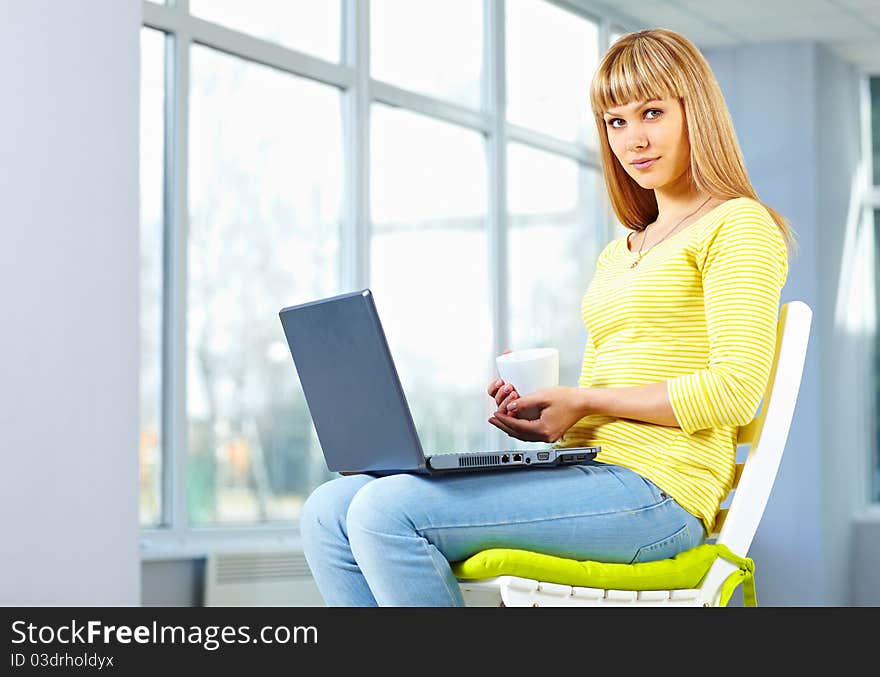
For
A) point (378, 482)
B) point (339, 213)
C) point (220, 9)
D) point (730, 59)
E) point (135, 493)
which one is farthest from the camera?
point (730, 59)

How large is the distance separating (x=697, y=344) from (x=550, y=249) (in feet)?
12.4

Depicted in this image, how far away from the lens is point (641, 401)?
1.44 metres

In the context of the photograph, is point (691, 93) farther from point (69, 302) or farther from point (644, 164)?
point (69, 302)

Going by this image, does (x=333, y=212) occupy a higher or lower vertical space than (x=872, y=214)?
lower

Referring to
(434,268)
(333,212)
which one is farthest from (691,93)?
(434,268)

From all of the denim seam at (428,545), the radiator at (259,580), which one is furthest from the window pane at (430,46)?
the denim seam at (428,545)

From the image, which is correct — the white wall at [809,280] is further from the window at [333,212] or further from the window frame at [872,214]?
the window at [333,212]

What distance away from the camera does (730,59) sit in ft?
19.0

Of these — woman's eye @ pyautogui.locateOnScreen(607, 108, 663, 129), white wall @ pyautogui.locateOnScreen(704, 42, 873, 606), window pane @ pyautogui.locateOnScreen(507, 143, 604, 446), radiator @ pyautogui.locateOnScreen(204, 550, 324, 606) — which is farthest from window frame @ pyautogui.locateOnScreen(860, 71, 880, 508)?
woman's eye @ pyautogui.locateOnScreen(607, 108, 663, 129)

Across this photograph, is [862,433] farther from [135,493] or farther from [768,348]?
[768,348]

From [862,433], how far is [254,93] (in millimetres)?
3868

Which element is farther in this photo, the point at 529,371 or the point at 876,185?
the point at 876,185

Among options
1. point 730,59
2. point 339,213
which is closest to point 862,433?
point 730,59
